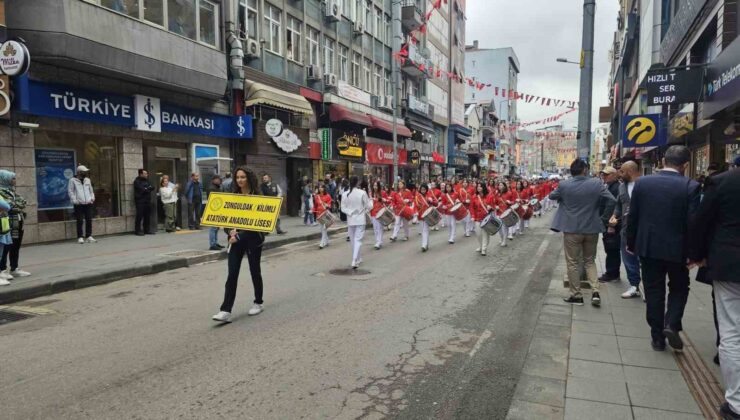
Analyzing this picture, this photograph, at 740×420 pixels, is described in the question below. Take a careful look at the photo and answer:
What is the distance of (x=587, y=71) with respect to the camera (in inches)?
430

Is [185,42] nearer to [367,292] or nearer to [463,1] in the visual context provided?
[367,292]

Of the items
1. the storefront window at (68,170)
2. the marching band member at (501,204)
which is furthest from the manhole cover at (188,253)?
the marching band member at (501,204)

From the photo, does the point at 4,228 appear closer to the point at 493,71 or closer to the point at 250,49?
the point at 250,49

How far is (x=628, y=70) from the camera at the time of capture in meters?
39.1

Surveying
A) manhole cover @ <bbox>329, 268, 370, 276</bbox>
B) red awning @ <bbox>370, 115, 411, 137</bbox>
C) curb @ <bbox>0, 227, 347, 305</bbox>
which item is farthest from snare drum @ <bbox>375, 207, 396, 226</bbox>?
red awning @ <bbox>370, 115, 411, 137</bbox>

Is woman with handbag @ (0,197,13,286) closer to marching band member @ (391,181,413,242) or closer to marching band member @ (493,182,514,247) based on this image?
marching band member @ (391,181,413,242)

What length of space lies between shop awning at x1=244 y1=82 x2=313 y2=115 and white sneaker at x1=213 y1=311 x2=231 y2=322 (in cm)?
1339

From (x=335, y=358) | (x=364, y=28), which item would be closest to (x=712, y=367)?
(x=335, y=358)

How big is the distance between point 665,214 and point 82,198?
1217cm

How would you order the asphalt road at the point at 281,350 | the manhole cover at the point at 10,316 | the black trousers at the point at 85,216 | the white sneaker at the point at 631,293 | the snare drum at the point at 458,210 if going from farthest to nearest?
1. the snare drum at the point at 458,210
2. the black trousers at the point at 85,216
3. the white sneaker at the point at 631,293
4. the manhole cover at the point at 10,316
5. the asphalt road at the point at 281,350

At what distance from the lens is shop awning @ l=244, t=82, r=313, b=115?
1823 centimetres

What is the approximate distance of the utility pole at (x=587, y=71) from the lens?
10.7 m

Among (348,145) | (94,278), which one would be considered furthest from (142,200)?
(348,145)

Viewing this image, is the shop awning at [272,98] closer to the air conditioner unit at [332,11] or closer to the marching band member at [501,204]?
the air conditioner unit at [332,11]
